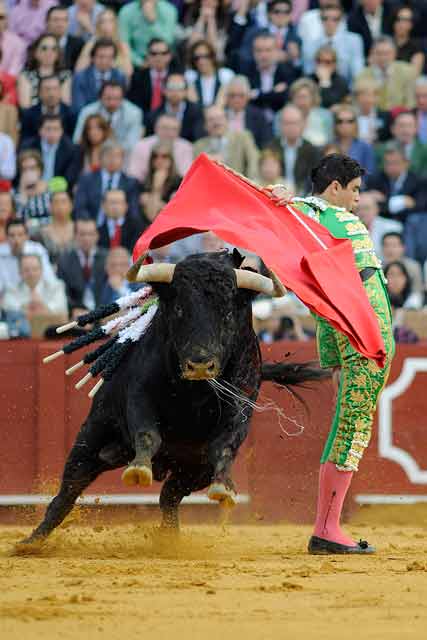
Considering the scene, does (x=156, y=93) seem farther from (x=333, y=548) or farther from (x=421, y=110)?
(x=333, y=548)

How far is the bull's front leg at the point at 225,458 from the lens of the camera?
4.97m

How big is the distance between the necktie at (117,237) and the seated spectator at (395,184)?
2.03 meters

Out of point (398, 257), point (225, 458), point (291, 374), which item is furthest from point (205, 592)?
point (398, 257)

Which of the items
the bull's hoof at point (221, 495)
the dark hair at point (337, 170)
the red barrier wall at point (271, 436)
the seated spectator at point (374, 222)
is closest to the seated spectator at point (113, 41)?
the seated spectator at point (374, 222)

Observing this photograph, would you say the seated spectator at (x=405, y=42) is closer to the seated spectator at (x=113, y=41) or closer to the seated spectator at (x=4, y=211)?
the seated spectator at (x=113, y=41)

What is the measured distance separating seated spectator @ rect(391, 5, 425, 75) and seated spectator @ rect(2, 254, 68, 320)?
4003 mm

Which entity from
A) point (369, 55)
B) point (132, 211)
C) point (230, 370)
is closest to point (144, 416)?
point (230, 370)

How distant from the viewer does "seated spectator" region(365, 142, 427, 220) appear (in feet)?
33.9

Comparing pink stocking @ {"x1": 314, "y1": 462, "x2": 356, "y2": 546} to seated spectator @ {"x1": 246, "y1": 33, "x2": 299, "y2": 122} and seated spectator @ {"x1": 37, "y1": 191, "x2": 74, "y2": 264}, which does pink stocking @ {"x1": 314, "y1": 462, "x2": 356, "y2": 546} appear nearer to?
seated spectator @ {"x1": 37, "y1": 191, "x2": 74, "y2": 264}

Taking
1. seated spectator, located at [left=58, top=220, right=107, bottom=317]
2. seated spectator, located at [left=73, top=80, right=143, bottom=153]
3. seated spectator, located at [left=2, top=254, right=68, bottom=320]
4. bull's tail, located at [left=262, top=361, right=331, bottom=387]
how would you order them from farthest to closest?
seated spectator, located at [left=73, top=80, right=143, bottom=153] < seated spectator, located at [left=58, top=220, right=107, bottom=317] < seated spectator, located at [left=2, top=254, right=68, bottom=320] < bull's tail, located at [left=262, top=361, right=331, bottom=387]

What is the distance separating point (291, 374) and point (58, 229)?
363 centimetres

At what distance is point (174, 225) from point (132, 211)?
417 cm

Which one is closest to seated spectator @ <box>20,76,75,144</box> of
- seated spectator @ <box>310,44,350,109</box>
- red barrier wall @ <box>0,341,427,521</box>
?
seated spectator @ <box>310,44,350,109</box>

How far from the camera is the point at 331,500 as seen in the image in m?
5.60
